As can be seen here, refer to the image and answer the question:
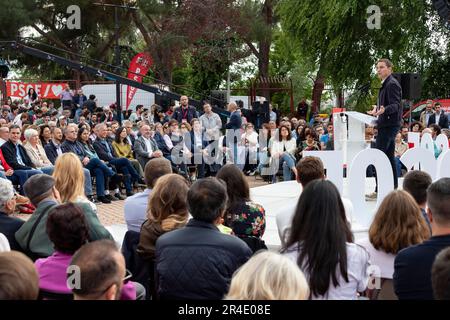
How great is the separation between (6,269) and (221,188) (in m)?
1.72

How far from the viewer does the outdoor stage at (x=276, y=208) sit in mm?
6934

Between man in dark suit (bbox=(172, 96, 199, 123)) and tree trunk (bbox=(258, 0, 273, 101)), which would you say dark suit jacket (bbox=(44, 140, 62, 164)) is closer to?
man in dark suit (bbox=(172, 96, 199, 123))

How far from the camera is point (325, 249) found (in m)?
3.35

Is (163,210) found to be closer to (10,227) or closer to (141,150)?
(10,227)

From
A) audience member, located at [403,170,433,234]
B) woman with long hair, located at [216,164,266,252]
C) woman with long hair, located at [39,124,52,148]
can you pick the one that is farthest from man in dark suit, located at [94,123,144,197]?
audience member, located at [403,170,433,234]

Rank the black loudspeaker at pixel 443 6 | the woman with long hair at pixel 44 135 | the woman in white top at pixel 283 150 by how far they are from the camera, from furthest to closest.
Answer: the woman in white top at pixel 283 150 < the woman with long hair at pixel 44 135 < the black loudspeaker at pixel 443 6

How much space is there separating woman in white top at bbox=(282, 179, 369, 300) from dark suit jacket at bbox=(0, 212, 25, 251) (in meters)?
1.99

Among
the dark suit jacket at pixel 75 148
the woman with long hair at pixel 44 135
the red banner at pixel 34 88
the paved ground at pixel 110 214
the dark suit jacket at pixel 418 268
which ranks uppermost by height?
the red banner at pixel 34 88

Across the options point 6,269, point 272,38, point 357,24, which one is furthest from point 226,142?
point 272,38

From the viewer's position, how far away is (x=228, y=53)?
29625 mm

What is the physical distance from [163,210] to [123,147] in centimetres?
815

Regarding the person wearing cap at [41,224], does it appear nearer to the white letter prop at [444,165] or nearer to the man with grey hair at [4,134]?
the white letter prop at [444,165]

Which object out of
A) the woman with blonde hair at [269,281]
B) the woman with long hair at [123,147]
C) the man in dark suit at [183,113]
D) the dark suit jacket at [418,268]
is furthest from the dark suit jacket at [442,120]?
the woman with blonde hair at [269,281]

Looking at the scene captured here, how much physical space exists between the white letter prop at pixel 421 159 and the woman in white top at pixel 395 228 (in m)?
3.94
